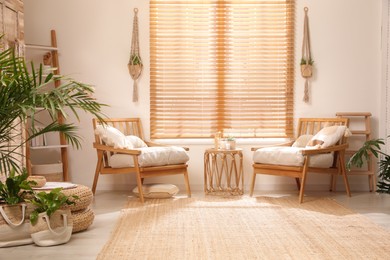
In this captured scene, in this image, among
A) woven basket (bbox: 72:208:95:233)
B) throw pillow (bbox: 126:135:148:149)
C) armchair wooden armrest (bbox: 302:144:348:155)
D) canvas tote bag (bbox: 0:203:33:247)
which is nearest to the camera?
canvas tote bag (bbox: 0:203:33:247)

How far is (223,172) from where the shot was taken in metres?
6.51

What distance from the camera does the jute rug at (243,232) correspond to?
364 cm

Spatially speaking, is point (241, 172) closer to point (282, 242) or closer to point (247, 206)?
point (247, 206)

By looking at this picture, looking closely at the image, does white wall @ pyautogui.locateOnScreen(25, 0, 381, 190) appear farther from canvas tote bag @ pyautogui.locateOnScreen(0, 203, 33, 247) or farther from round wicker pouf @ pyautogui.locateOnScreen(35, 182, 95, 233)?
canvas tote bag @ pyautogui.locateOnScreen(0, 203, 33, 247)

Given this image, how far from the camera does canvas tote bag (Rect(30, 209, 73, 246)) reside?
3.84m

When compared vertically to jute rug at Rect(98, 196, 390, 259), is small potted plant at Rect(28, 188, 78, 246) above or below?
above

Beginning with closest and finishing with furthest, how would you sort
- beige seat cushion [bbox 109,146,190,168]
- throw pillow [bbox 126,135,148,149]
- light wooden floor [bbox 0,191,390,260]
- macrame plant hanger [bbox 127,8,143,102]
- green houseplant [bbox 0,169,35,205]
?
1. light wooden floor [bbox 0,191,390,260]
2. green houseplant [bbox 0,169,35,205]
3. beige seat cushion [bbox 109,146,190,168]
4. throw pillow [bbox 126,135,148,149]
5. macrame plant hanger [bbox 127,8,143,102]

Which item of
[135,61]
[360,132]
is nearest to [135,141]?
[135,61]

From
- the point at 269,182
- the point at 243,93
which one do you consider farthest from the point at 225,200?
the point at 243,93

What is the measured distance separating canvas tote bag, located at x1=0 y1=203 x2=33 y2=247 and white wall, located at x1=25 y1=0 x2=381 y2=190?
260cm

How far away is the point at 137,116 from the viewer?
6539 millimetres

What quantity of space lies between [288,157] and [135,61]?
2.11 meters

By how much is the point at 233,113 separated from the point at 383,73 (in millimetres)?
1819

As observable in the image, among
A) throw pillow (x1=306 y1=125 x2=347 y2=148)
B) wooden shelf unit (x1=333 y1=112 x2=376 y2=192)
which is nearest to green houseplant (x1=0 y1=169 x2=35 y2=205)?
throw pillow (x1=306 y1=125 x2=347 y2=148)
